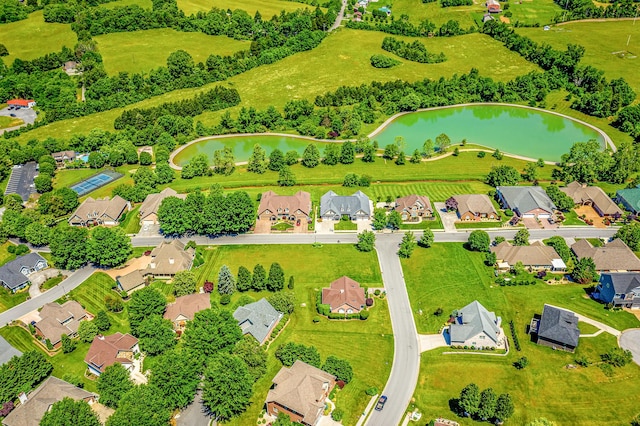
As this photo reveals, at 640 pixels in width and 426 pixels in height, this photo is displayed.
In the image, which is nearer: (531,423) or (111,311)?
(531,423)

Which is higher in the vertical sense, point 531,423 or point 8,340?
point 531,423

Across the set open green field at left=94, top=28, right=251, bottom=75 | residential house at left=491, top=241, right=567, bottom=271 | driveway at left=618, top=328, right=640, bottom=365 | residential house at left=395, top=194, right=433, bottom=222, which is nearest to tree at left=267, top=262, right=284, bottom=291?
residential house at left=395, top=194, right=433, bottom=222

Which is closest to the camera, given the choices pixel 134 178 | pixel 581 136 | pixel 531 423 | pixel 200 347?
pixel 531 423

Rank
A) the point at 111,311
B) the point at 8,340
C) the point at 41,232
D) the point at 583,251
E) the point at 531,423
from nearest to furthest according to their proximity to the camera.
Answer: the point at 531,423 < the point at 8,340 < the point at 111,311 < the point at 583,251 < the point at 41,232

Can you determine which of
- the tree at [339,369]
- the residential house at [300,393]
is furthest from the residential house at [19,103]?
the tree at [339,369]

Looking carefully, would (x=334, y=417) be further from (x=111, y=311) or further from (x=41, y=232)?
(x=41, y=232)

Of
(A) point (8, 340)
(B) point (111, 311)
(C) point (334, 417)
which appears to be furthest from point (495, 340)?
(A) point (8, 340)

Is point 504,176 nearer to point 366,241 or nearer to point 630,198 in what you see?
point 630,198

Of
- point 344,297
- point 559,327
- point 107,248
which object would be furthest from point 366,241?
point 107,248
